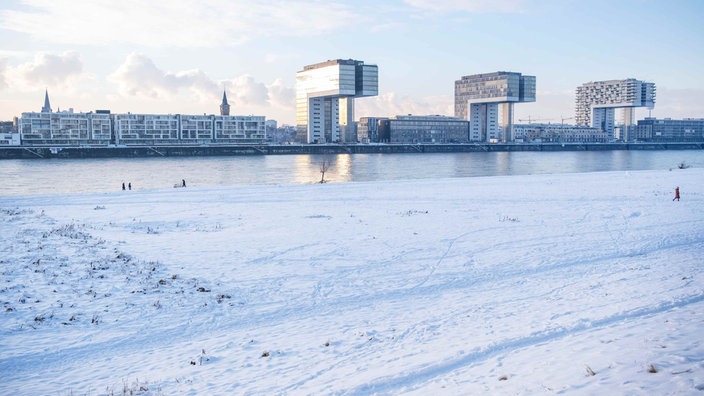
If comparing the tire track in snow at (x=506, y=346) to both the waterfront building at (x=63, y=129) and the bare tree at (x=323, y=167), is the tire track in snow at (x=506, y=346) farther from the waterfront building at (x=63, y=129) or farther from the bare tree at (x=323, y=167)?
the waterfront building at (x=63, y=129)

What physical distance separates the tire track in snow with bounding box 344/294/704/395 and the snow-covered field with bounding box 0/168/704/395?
0.12ft

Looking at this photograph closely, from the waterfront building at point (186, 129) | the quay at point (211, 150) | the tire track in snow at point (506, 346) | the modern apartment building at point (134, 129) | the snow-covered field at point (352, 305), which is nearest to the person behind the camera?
the tire track in snow at point (506, 346)

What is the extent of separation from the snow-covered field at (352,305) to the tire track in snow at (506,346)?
0.04 m

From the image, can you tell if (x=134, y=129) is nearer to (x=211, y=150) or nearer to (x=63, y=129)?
(x=63, y=129)

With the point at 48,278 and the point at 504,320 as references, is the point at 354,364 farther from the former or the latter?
the point at 48,278

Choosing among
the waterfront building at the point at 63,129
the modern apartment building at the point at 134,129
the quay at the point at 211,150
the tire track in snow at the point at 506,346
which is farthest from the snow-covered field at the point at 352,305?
the modern apartment building at the point at 134,129

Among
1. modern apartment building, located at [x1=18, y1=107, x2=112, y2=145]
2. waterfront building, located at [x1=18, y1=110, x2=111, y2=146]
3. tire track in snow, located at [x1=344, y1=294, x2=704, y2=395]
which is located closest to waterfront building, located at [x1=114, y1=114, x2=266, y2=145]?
modern apartment building, located at [x1=18, y1=107, x2=112, y2=145]

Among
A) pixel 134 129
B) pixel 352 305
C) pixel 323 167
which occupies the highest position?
pixel 134 129

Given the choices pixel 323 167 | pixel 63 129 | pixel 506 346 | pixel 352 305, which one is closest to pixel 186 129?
pixel 63 129

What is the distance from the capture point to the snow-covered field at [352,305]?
338 inches

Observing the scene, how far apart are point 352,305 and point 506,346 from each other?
3.92m

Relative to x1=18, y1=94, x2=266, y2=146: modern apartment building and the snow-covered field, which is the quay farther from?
the snow-covered field

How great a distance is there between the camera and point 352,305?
12609 mm

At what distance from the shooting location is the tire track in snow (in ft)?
27.4
